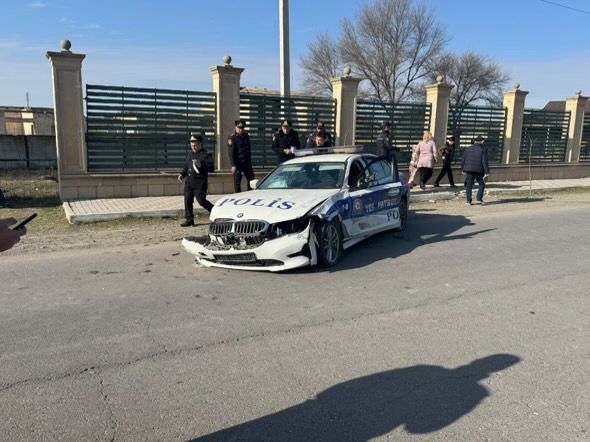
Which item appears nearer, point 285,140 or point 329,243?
point 329,243

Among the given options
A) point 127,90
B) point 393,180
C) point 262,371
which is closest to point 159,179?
point 127,90

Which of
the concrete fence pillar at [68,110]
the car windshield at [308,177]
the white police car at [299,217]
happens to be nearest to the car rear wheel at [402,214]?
the white police car at [299,217]

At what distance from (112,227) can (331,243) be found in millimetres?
4840

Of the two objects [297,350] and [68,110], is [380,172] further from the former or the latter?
[68,110]

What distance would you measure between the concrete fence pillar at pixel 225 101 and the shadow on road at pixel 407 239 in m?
5.24

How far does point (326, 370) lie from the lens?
3.74 meters

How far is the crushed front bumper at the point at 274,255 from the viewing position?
6016mm

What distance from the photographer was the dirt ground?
8.16 m

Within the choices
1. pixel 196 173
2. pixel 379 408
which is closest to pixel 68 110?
pixel 196 173

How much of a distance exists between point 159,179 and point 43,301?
7.64 m

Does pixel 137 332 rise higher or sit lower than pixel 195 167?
lower

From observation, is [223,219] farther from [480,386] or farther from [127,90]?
[127,90]

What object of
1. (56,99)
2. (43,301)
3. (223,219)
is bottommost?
(43,301)

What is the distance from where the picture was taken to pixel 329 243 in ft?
21.5
